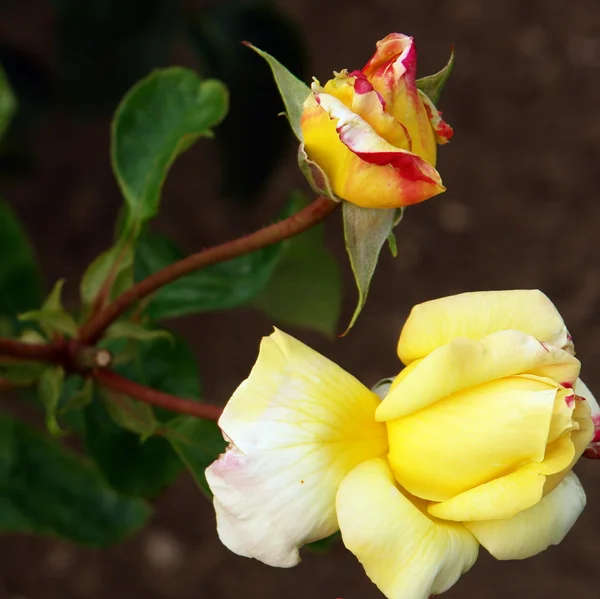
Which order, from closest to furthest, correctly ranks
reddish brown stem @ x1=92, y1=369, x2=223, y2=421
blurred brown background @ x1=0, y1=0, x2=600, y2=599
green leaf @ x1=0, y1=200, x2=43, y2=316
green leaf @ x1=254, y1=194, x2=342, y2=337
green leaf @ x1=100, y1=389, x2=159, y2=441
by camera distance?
reddish brown stem @ x1=92, y1=369, x2=223, y2=421 → green leaf @ x1=100, y1=389, x2=159, y2=441 → green leaf @ x1=0, y1=200, x2=43, y2=316 → green leaf @ x1=254, y1=194, x2=342, y2=337 → blurred brown background @ x1=0, y1=0, x2=600, y2=599

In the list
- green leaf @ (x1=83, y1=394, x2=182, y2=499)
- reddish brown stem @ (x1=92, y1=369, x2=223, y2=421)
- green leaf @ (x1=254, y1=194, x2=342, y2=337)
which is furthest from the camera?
green leaf @ (x1=254, y1=194, x2=342, y2=337)

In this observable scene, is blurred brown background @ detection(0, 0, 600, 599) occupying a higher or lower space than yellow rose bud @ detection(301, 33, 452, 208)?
lower

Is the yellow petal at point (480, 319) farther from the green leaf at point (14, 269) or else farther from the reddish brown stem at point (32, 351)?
A: the green leaf at point (14, 269)

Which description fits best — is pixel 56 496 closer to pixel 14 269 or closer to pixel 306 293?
pixel 14 269

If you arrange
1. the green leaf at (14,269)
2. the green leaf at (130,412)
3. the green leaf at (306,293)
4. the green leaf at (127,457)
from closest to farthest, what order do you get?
the green leaf at (130,412), the green leaf at (127,457), the green leaf at (14,269), the green leaf at (306,293)

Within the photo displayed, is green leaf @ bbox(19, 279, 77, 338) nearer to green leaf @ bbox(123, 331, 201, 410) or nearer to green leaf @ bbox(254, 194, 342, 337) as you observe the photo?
green leaf @ bbox(123, 331, 201, 410)

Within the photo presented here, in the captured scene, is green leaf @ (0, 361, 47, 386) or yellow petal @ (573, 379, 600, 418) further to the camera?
green leaf @ (0, 361, 47, 386)

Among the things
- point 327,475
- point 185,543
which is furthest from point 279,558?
point 185,543

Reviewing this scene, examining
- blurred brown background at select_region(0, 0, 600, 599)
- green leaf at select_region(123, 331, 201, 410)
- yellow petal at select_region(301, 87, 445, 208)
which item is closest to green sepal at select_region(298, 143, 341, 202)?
yellow petal at select_region(301, 87, 445, 208)

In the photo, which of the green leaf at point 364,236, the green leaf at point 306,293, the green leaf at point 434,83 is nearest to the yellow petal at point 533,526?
the green leaf at point 364,236

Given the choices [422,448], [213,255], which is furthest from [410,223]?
[422,448]
